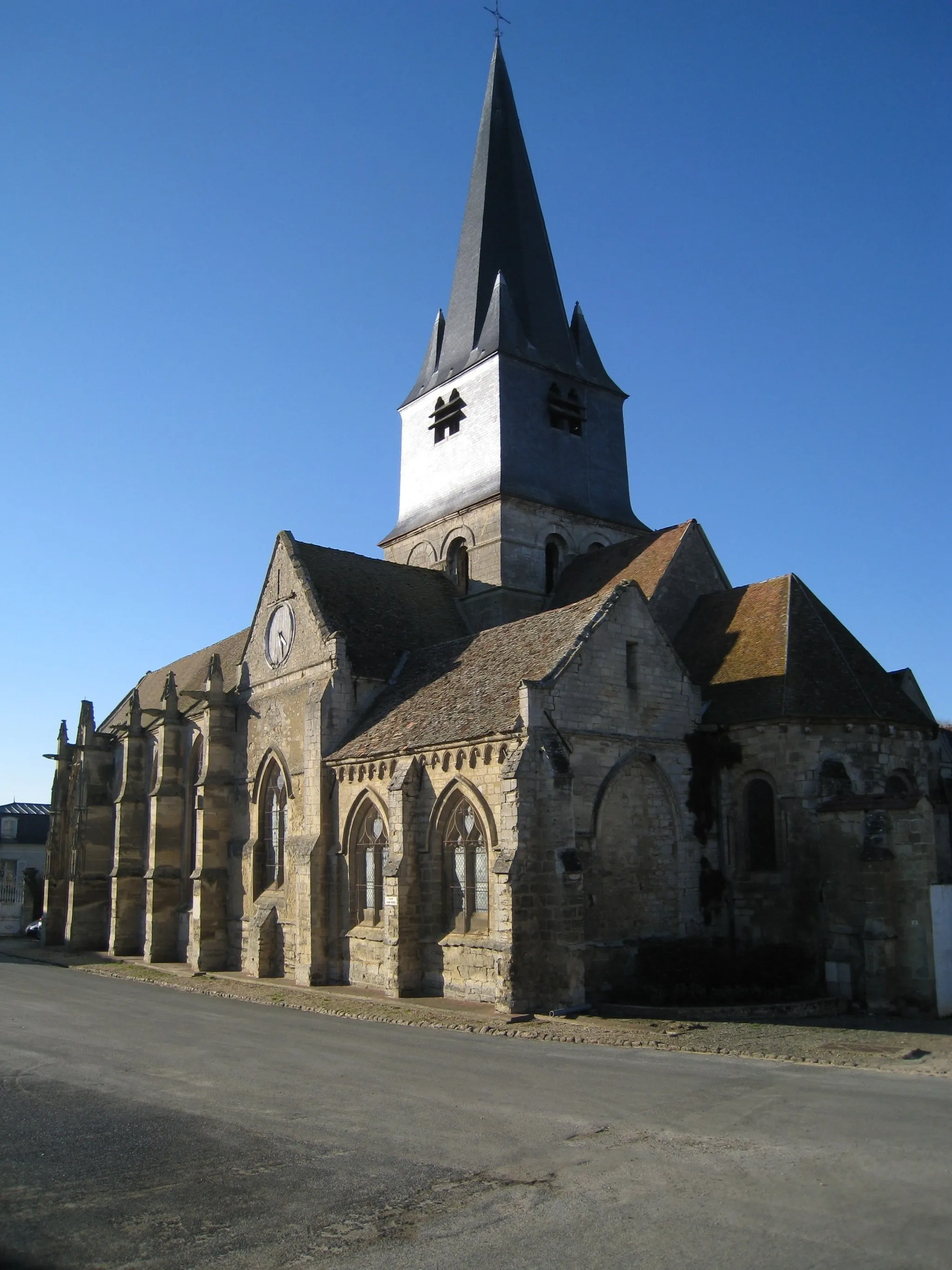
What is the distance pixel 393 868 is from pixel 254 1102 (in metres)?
8.84

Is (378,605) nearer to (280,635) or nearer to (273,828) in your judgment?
(280,635)

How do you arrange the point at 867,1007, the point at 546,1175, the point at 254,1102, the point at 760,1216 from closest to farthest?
the point at 760,1216, the point at 546,1175, the point at 254,1102, the point at 867,1007

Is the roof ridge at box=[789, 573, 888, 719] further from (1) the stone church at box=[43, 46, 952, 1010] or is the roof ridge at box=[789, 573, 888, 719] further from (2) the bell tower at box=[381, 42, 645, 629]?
(2) the bell tower at box=[381, 42, 645, 629]

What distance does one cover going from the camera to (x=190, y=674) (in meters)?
37.2

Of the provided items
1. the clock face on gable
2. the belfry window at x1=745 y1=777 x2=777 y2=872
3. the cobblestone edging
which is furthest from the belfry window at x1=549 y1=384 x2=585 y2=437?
the cobblestone edging

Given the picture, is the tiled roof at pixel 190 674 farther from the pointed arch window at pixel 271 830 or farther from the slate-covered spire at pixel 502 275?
the slate-covered spire at pixel 502 275

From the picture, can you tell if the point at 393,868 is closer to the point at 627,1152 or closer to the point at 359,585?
the point at 359,585

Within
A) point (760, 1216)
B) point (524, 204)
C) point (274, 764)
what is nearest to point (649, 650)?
point (274, 764)

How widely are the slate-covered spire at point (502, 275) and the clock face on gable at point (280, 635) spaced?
10013mm

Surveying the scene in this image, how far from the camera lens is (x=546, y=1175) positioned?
26.6 feet

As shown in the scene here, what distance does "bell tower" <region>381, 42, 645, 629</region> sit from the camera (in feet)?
95.9

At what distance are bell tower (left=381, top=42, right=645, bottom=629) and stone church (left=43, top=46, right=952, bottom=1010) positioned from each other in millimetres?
117

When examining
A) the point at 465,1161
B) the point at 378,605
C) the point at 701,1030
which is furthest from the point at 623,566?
the point at 465,1161

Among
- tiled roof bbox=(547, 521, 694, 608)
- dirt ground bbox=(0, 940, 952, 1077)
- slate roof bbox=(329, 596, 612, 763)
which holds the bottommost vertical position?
dirt ground bbox=(0, 940, 952, 1077)
